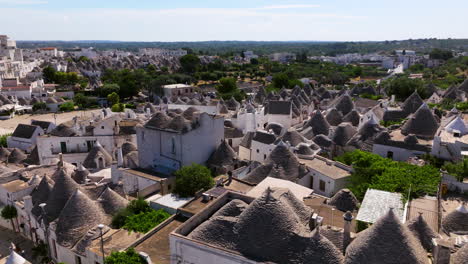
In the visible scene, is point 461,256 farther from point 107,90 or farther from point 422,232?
point 107,90

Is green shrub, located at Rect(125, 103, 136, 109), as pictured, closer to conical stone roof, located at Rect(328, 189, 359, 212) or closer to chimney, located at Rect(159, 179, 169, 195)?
chimney, located at Rect(159, 179, 169, 195)

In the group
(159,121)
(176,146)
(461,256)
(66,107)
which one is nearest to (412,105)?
(176,146)

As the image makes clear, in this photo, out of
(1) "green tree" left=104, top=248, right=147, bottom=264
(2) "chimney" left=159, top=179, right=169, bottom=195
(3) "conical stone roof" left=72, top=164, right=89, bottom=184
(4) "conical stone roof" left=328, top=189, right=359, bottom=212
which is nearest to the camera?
(1) "green tree" left=104, top=248, right=147, bottom=264

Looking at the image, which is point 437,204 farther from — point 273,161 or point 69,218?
point 69,218

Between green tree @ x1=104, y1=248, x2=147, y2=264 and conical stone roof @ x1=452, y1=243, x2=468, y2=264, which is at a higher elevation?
conical stone roof @ x1=452, y1=243, x2=468, y2=264

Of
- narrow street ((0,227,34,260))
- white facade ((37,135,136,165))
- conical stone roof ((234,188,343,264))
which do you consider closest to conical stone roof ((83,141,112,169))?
white facade ((37,135,136,165))

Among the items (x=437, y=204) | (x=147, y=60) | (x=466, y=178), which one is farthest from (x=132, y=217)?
(x=147, y=60)

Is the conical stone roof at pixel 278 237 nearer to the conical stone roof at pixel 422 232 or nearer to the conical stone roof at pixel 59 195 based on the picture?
the conical stone roof at pixel 422 232
